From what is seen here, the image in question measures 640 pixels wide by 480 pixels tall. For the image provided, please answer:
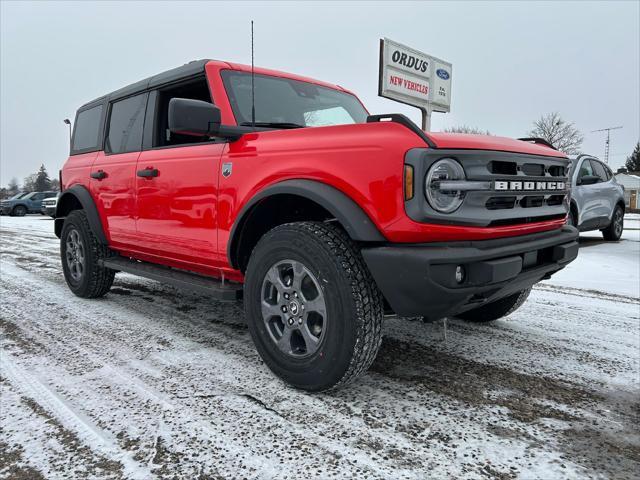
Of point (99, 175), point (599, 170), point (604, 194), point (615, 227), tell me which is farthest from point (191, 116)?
point (615, 227)

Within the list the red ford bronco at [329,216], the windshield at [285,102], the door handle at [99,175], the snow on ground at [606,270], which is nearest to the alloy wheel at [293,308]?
the red ford bronco at [329,216]

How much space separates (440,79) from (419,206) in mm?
13418

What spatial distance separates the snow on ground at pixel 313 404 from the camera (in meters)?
1.75

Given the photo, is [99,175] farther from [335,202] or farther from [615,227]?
[615,227]

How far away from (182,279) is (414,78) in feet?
37.3

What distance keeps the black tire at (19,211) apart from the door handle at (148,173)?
29.3 meters

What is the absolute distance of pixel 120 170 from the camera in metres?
3.93

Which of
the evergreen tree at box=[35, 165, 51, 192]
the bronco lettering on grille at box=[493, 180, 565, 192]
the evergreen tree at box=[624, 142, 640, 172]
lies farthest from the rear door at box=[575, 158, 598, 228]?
the evergreen tree at box=[35, 165, 51, 192]

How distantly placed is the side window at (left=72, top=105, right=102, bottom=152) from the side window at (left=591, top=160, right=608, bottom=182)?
8.95 meters

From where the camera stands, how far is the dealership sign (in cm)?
1201

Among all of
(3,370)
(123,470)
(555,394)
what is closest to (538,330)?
(555,394)

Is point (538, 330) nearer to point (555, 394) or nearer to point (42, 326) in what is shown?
point (555, 394)

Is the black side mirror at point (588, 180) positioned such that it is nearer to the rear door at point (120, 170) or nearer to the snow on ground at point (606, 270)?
the snow on ground at point (606, 270)

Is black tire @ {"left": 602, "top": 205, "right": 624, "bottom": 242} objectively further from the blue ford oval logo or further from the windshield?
the windshield
